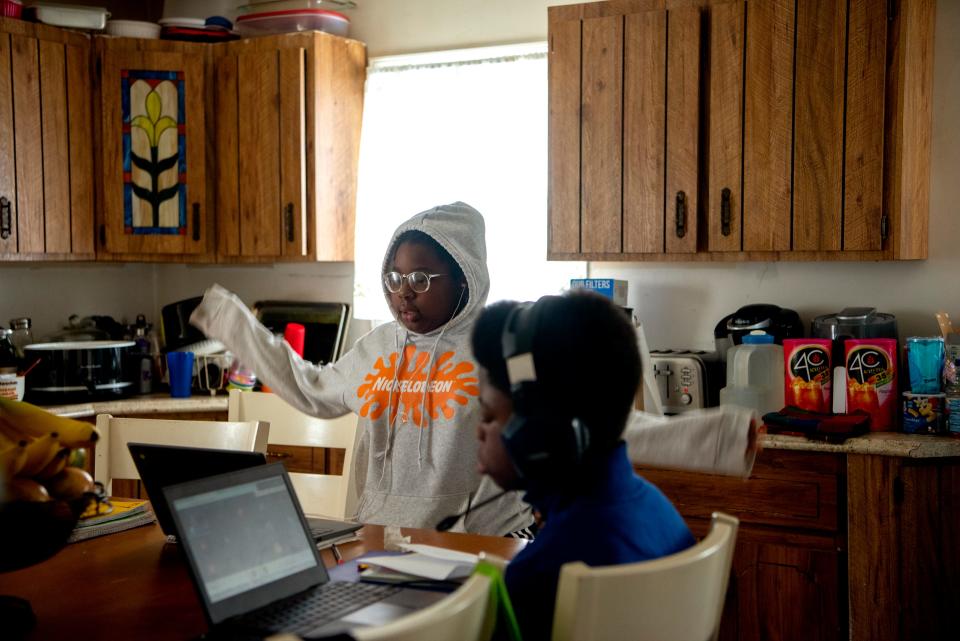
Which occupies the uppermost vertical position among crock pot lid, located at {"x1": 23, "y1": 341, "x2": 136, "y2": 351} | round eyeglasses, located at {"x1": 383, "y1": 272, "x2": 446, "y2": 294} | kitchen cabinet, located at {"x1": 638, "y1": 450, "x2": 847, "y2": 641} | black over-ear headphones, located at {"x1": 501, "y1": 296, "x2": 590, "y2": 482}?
round eyeglasses, located at {"x1": 383, "y1": 272, "x2": 446, "y2": 294}

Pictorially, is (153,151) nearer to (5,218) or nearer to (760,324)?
(5,218)

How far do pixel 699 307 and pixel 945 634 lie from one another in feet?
4.27

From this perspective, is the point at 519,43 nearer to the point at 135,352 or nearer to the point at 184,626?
the point at 135,352

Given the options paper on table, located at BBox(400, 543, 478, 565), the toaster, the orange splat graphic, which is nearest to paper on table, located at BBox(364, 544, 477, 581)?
paper on table, located at BBox(400, 543, 478, 565)

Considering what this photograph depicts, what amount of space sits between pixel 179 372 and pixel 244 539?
2.43 m

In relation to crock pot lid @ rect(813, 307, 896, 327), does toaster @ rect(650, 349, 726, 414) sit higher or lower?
lower

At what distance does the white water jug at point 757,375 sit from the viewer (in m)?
3.12

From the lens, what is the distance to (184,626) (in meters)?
1.44

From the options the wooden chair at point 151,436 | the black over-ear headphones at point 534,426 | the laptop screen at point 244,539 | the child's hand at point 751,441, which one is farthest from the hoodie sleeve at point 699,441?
the wooden chair at point 151,436

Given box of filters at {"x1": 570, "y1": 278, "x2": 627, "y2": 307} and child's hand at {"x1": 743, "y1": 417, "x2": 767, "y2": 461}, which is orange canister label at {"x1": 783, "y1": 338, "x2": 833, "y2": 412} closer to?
box of filters at {"x1": 570, "y1": 278, "x2": 627, "y2": 307}

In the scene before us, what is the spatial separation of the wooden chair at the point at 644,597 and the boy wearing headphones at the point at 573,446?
8cm

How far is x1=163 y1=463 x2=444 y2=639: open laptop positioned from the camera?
1354 mm

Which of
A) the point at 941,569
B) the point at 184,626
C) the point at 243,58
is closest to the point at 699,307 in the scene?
the point at 941,569

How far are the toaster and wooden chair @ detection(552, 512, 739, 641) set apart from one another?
1.93 meters
